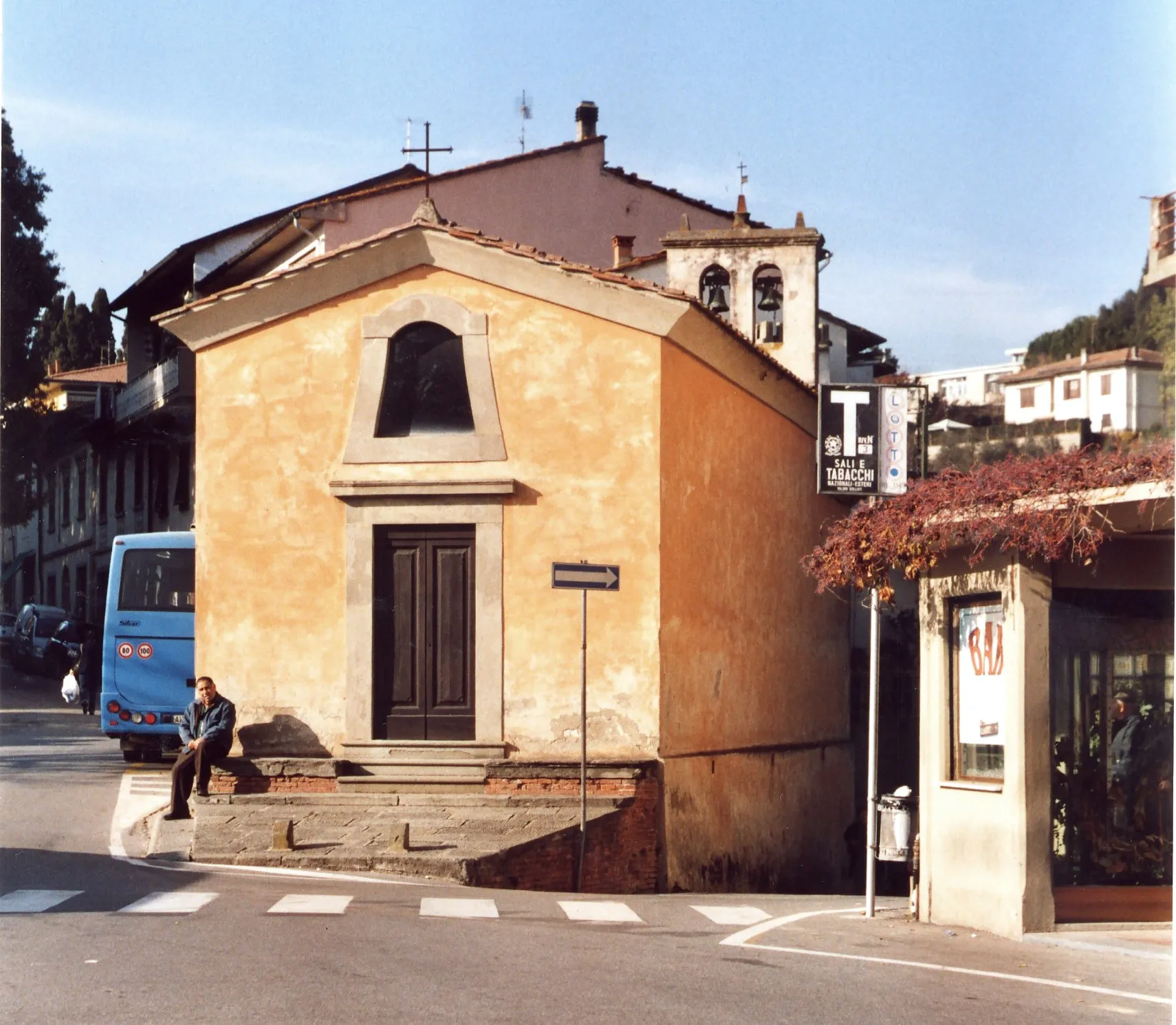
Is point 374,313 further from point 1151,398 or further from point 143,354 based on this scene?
point 143,354

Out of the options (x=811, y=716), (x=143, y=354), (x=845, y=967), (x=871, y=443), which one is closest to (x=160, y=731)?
(x=811, y=716)

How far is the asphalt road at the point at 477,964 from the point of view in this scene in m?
8.47

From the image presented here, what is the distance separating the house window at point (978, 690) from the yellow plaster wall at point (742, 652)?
5.00 metres

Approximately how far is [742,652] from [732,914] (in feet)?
23.1

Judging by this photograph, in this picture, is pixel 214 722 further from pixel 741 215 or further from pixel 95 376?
pixel 95 376

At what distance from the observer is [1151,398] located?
25.8m

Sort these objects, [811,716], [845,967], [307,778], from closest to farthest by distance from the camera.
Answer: [845,967], [307,778], [811,716]

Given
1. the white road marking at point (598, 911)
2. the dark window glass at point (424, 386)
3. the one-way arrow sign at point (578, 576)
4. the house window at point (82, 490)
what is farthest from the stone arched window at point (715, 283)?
the house window at point (82, 490)

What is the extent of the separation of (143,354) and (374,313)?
29240 mm

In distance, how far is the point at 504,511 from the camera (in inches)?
746

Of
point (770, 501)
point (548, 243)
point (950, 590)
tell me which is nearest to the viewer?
point (950, 590)

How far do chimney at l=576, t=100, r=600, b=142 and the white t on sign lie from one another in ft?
85.5

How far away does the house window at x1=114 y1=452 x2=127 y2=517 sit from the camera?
48.4m

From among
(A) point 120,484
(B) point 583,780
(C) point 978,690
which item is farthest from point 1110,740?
(A) point 120,484
